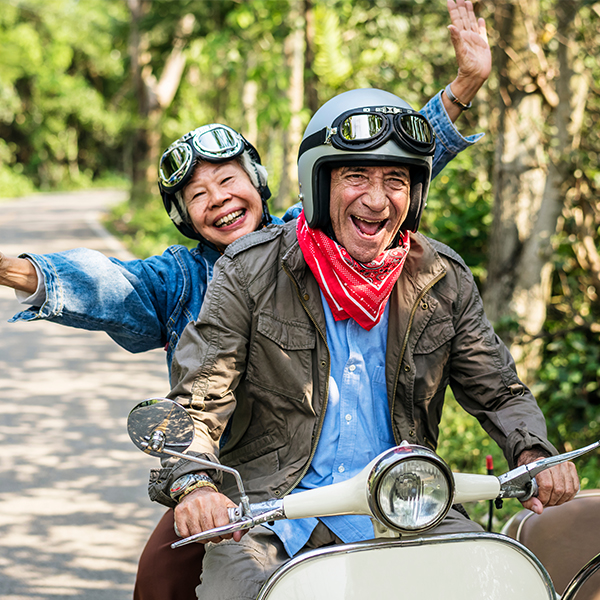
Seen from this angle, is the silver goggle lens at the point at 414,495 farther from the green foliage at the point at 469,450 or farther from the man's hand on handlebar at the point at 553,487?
the green foliage at the point at 469,450

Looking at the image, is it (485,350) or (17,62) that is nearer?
(485,350)

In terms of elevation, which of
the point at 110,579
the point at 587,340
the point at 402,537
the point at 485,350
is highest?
the point at 485,350

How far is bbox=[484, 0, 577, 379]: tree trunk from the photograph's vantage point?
5.93m

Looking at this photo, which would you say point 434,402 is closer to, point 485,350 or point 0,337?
point 485,350

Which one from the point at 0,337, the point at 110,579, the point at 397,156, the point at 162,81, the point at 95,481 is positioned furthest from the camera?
the point at 162,81

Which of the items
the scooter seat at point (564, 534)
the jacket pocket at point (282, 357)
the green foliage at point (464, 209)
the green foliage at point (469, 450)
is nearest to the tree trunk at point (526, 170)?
the green foliage at point (469, 450)

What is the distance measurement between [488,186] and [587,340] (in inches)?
98.8

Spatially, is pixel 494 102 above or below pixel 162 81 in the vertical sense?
below

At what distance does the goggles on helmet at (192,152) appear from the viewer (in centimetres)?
299

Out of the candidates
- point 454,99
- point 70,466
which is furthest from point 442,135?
point 70,466

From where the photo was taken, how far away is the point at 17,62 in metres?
39.5

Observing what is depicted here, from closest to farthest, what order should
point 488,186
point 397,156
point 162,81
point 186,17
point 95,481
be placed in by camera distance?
point 397,156 → point 95,481 → point 488,186 → point 186,17 → point 162,81

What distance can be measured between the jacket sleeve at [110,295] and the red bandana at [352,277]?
808 millimetres

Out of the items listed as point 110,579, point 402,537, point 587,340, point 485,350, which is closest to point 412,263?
point 485,350
